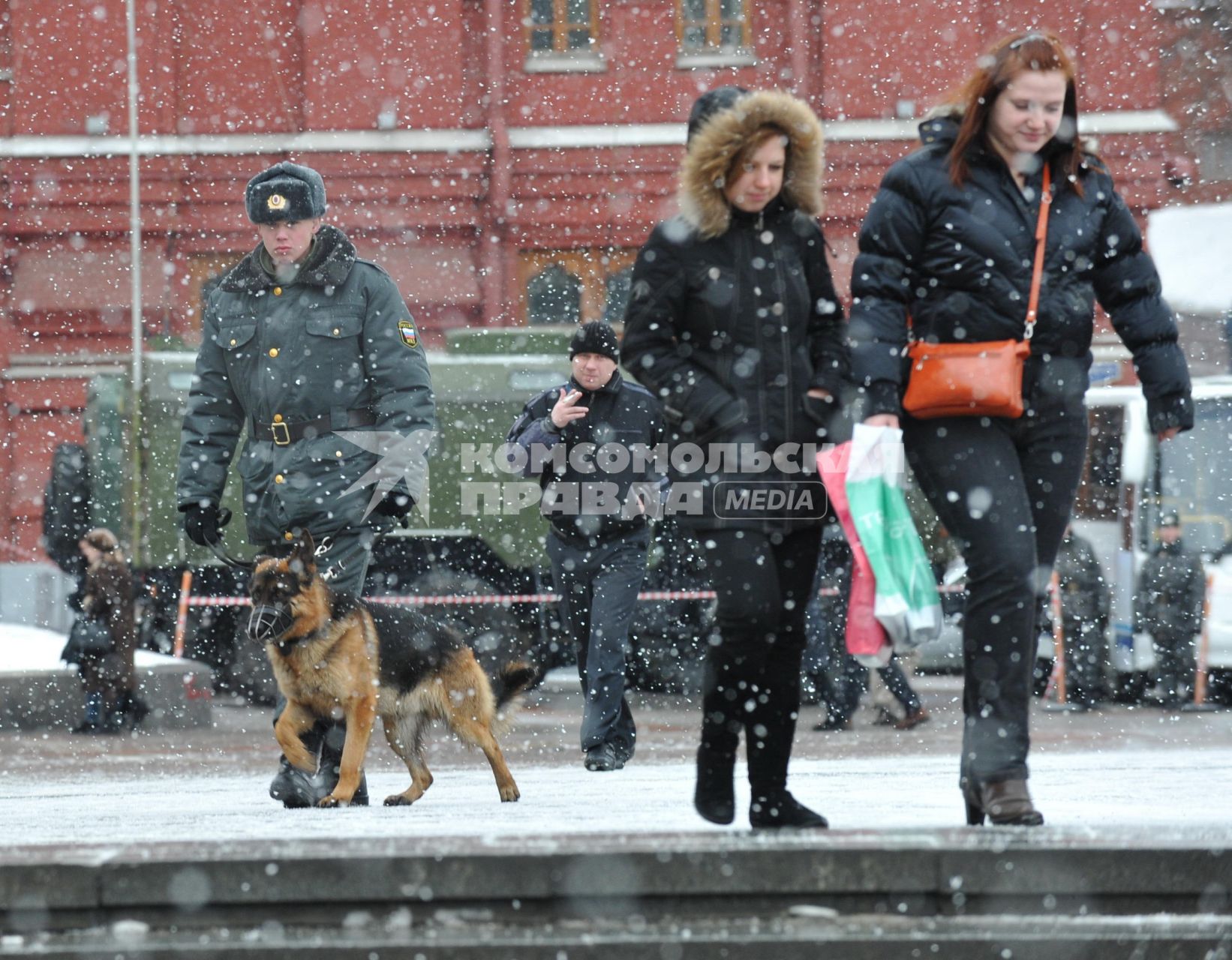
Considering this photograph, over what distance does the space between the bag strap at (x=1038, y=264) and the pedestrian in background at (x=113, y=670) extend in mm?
9366

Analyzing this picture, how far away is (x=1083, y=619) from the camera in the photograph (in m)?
15.5

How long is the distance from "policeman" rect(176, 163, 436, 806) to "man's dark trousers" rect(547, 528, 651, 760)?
6.94 feet

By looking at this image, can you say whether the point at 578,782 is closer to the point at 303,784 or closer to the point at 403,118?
the point at 303,784

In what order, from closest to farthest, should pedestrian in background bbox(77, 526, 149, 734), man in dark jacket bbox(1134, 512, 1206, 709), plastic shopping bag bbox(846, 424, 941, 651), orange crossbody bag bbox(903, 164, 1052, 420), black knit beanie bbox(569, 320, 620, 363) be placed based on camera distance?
plastic shopping bag bbox(846, 424, 941, 651), orange crossbody bag bbox(903, 164, 1052, 420), black knit beanie bbox(569, 320, 620, 363), pedestrian in background bbox(77, 526, 149, 734), man in dark jacket bbox(1134, 512, 1206, 709)

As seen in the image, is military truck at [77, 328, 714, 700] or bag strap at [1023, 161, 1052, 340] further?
military truck at [77, 328, 714, 700]

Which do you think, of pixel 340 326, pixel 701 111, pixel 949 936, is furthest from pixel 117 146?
pixel 949 936

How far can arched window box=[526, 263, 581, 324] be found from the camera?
25.4m

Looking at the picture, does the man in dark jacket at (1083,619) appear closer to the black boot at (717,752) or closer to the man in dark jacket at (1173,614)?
the man in dark jacket at (1173,614)

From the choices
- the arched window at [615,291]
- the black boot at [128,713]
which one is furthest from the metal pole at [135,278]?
the arched window at [615,291]

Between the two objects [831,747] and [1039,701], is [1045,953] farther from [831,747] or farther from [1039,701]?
[1039,701]

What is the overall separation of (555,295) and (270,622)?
61.4ft

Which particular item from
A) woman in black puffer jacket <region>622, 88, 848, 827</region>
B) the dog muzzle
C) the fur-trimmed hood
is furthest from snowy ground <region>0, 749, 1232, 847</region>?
the fur-trimmed hood

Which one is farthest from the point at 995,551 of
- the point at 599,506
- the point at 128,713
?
the point at 128,713

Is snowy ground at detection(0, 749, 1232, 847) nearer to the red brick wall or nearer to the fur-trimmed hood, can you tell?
the fur-trimmed hood
